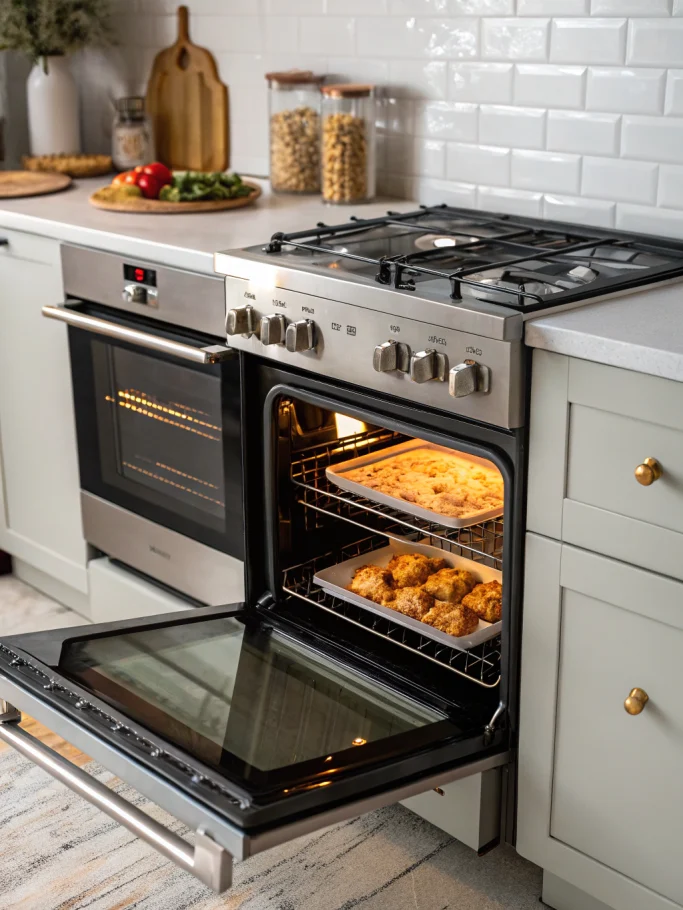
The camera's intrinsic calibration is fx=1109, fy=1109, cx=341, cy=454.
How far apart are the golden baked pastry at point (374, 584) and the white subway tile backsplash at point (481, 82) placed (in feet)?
3.65

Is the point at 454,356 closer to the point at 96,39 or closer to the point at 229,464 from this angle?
the point at 229,464

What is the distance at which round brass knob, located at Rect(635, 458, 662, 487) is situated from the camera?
4.92 feet

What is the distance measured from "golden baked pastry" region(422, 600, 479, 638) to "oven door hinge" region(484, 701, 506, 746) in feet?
0.45

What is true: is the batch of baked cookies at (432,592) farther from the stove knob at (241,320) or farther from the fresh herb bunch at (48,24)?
the fresh herb bunch at (48,24)

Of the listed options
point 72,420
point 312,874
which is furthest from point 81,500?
point 312,874

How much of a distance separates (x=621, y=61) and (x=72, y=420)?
1484mm

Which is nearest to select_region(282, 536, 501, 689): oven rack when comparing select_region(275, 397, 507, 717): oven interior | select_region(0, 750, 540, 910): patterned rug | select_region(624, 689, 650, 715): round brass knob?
select_region(275, 397, 507, 717): oven interior

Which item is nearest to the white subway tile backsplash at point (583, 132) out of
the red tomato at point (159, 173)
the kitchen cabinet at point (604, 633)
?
the kitchen cabinet at point (604, 633)

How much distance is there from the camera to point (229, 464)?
222cm

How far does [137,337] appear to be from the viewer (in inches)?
90.4

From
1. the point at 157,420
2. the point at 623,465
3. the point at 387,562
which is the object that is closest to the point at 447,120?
the point at 157,420

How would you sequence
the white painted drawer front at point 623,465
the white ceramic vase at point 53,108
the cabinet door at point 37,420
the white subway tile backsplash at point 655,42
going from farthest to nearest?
the white ceramic vase at point 53,108
the cabinet door at point 37,420
the white subway tile backsplash at point 655,42
the white painted drawer front at point 623,465

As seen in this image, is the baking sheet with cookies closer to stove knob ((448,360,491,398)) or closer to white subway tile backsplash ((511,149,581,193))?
stove knob ((448,360,491,398))

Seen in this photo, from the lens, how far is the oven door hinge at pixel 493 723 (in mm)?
1723
